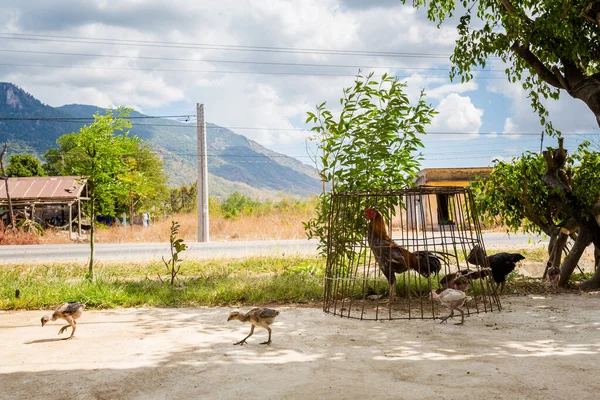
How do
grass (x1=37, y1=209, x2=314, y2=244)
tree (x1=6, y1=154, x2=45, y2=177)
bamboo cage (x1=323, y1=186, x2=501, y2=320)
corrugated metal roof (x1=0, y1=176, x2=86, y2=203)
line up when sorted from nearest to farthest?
bamboo cage (x1=323, y1=186, x2=501, y2=320)
grass (x1=37, y1=209, x2=314, y2=244)
corrugated metal roof (x1=0, y1=176, x2=86, y2=203)
tree (x1=6, y1=154, x2=45, y2=177)

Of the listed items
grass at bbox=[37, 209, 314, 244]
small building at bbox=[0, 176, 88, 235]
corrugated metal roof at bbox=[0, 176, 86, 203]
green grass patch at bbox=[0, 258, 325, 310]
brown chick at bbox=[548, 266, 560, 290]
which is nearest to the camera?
green grass patch at bbox=[0, 258, 325, 310]

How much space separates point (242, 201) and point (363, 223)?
36.5 m

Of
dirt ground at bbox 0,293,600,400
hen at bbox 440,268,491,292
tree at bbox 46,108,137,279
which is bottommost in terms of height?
dirt ground at bbox 0,293,600,400

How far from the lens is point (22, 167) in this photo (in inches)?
1822

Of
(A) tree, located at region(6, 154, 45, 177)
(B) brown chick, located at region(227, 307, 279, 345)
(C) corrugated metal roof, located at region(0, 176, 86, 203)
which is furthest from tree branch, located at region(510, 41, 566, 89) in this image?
(A) tree, located at region(6, 154, 45, 177)

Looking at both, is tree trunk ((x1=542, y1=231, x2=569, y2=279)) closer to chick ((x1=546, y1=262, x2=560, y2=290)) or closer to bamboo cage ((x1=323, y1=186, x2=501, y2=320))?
chick ((x1=546, y1=262, x2=560, y2=290))

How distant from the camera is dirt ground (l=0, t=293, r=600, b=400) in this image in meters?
4.44

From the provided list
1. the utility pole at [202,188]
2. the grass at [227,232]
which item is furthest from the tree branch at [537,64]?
the utility pole at [202,188]

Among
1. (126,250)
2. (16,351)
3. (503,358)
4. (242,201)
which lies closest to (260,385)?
(503,358)

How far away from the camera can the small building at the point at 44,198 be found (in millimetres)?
27078

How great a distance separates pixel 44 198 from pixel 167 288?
20.8 metres

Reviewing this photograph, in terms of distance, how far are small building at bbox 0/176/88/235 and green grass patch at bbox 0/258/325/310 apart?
16.6 meters

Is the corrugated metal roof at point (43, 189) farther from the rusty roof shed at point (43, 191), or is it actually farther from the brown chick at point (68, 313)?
the brown chick at point (68, 313)

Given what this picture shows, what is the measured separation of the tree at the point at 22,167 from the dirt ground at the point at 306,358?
42.9 m
